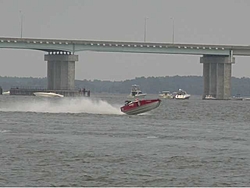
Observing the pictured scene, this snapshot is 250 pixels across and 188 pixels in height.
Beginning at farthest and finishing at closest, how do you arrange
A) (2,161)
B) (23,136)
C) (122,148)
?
(23,136)
(122,148)
(2,161)

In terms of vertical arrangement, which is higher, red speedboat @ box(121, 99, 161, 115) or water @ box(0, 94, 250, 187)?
red speedboat @ box(121, 99, 161, 115)

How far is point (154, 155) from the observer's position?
45531 mm

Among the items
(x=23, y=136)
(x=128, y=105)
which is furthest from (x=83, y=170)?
(x=128, y=105)

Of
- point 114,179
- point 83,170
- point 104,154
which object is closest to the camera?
point 114,179

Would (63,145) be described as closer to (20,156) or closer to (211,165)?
(20,156)

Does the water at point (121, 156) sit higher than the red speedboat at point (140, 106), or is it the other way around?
the red speedboat at point (140, 106)

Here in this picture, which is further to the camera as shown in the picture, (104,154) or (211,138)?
(211,138)

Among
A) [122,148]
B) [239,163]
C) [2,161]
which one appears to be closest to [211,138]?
[122,148]

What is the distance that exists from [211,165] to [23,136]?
1750 centimetres

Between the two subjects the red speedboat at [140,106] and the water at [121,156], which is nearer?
the water at [121,156]

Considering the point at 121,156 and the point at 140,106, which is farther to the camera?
the point at 140,106

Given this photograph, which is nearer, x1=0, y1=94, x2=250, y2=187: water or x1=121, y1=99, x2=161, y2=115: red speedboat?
x1=0, y1=94, x2=250, y2=187: water

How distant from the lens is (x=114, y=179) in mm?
36625

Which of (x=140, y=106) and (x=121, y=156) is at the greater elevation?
(x=140, y=106)
